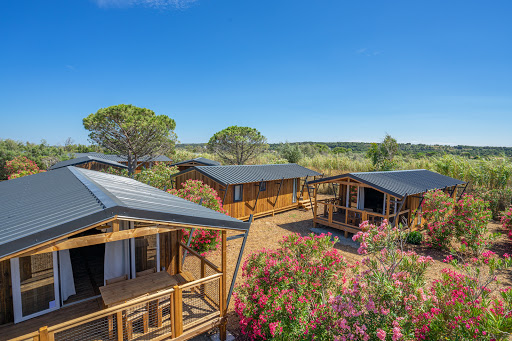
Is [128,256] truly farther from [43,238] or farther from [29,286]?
[43,238]

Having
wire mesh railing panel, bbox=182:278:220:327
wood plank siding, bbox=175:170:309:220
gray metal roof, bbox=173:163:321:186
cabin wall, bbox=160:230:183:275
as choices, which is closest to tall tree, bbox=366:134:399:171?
gray metal roof, bbox=173:163:321:186

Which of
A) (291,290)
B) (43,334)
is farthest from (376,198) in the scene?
(43,334)

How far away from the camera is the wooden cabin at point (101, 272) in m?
3.40

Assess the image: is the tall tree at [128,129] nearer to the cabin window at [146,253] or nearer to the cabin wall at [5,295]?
the cabin window at [146,253]

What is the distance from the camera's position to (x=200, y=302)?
600 centimetres

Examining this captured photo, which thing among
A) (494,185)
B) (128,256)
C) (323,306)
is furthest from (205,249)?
(494,185)

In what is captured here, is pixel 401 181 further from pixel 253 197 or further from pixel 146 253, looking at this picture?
pixel 146 253

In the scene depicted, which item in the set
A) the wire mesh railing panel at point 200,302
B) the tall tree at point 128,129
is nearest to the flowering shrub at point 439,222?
the wire mesh railing panel at point 200,302

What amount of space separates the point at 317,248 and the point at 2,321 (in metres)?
6.17

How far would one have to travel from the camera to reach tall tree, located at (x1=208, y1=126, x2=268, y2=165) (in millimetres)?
28672

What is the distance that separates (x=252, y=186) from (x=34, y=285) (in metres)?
11.3

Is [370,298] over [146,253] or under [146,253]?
over

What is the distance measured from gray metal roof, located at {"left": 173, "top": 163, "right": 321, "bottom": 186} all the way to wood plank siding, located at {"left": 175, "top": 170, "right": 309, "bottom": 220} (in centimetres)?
39

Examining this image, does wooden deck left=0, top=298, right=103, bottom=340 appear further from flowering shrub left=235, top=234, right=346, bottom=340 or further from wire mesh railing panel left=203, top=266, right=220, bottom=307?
flowering shrub left=235, top=234, right=346, bottom=340
